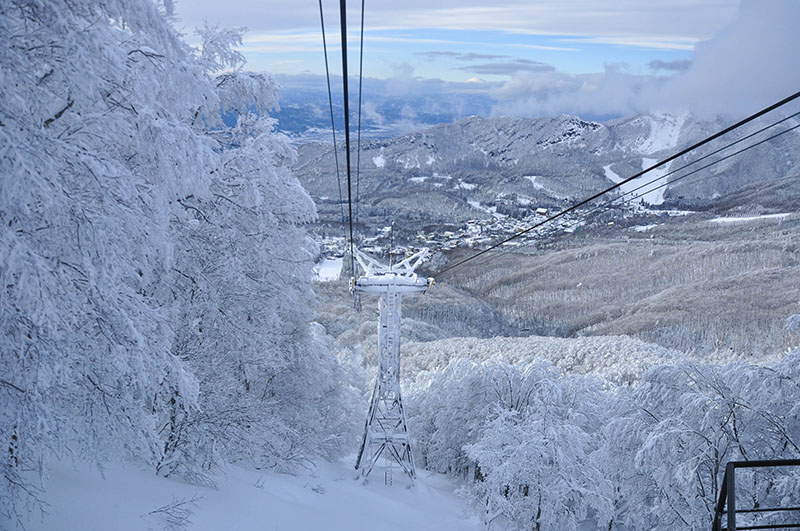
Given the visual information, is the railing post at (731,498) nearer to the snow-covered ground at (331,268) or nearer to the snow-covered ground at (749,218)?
the snow-covered ground at (331,268)

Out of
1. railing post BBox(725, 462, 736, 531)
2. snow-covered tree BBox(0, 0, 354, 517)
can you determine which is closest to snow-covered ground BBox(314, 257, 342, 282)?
snow-covered tree BBox(0, 0, 354, 517)

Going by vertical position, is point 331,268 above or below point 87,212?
above

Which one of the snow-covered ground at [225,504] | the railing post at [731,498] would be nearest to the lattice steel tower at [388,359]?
the snow-covered ground at [225,504]

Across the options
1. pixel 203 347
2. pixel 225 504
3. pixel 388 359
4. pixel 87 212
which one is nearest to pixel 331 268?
pixel 388 359

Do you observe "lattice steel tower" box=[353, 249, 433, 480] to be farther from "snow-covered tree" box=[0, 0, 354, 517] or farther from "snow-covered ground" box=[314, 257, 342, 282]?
"snow-covered ground" box=[314, 257, 342, 282]

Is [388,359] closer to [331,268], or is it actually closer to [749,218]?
[331,268]

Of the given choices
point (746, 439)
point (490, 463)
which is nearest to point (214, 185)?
point (490, 463)
